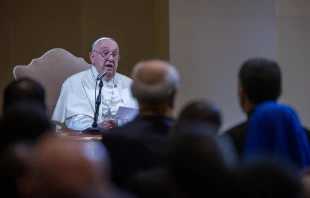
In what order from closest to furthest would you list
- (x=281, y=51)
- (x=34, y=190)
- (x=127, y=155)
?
(x=34, y=190) < (x=127, y=155) < (x=281, y=51)

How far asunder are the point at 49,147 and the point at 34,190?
0.11 metres

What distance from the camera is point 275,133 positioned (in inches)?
111

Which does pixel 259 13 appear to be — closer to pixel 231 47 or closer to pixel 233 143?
pixel 231 47

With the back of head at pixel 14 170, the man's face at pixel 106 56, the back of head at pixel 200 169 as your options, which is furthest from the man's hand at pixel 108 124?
the back of head at pixel 200 169

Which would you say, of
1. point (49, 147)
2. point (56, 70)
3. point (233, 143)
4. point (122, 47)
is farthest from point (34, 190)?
point (122, 47)

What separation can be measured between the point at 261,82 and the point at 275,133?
1.03ft

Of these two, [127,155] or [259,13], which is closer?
[127,155]

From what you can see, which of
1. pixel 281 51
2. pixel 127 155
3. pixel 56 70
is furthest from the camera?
pixel 281 51

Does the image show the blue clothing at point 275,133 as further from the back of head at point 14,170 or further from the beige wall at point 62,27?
the beige wall at point 62,27

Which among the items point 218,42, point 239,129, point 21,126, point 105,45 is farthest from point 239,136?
point 218,42

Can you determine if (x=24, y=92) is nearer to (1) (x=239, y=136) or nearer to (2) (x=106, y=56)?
(1) (x=239, y=136)

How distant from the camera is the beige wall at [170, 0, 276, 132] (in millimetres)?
6152

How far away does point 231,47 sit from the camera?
625 centimetres

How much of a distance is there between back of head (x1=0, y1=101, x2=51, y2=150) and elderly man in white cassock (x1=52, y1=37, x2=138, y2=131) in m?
3.08
